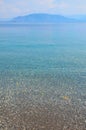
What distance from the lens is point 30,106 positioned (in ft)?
65.1

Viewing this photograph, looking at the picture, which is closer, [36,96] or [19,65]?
[36,96]

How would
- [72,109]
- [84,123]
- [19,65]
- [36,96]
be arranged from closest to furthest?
[84,123]
[72,109]
[36,96]
[19,65]

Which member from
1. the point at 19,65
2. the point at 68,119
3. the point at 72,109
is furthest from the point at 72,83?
the point at 19,65

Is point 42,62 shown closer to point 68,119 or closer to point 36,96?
point 36,96

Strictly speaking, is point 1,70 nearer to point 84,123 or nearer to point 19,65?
point 19,65

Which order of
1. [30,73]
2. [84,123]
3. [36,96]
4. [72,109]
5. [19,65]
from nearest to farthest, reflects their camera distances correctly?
[84,123]
[72,109]
[36,96]
[30,73]
[19,65]

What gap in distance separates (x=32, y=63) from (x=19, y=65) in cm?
194

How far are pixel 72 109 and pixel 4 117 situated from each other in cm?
454

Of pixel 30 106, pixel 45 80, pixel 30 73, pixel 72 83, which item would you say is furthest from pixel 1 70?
pixel 30 106

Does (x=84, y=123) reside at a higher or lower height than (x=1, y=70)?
higher

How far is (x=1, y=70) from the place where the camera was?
3197cm

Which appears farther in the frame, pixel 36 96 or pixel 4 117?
pixel 36 96

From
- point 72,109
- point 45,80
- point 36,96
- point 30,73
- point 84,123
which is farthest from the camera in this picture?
point 30,73

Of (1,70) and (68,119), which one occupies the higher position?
(68,119)
